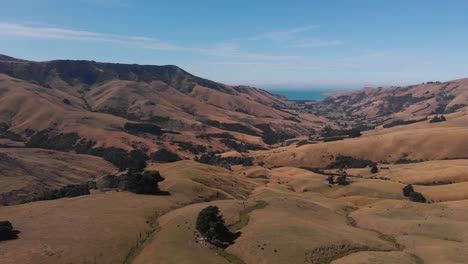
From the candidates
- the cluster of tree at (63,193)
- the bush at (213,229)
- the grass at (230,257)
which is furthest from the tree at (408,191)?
the cluster of tree at (63,193)

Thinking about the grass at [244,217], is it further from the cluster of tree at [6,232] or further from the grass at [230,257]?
the cluster of tree at [6,232]

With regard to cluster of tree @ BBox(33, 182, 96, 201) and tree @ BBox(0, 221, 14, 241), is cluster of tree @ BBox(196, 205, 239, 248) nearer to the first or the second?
tree @ BBox(0, 221, 14, 241)

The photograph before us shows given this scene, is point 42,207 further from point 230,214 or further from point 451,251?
point 451,251

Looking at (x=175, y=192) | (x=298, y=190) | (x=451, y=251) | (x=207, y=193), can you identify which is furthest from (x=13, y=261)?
(x=298, y=190)

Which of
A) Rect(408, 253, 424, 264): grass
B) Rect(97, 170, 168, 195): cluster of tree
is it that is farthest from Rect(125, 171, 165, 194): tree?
Rect(408, 253, 424, 264): grass

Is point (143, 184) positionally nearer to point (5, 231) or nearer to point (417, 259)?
point (5, 231)

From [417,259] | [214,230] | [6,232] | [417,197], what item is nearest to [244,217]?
[214,230]

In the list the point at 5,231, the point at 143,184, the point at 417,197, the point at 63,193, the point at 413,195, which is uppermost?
the point at 5,231
